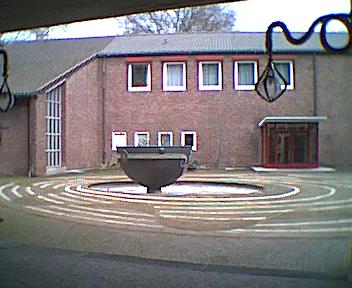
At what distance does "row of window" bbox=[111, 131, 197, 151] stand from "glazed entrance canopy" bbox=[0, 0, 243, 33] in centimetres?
2111

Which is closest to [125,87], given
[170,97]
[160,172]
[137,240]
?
[170,97]

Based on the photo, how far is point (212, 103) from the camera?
29766mm

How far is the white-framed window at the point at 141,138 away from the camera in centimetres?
3008

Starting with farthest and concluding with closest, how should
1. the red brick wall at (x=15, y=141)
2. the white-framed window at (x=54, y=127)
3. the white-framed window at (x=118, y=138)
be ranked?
the white-framed window at (x=118, y=138) → the white-framed window at (x=54, y=127) → the red brick wall at (x=15, y=141)

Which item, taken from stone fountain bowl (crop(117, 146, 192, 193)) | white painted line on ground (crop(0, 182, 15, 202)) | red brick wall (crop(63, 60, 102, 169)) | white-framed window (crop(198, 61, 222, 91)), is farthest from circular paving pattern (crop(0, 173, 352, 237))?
white-framed window (crop(198, 61, 222, 91))

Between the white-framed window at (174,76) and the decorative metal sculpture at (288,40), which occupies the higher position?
the white-framed window at (174,76)

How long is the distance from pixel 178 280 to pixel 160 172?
10.3 meters

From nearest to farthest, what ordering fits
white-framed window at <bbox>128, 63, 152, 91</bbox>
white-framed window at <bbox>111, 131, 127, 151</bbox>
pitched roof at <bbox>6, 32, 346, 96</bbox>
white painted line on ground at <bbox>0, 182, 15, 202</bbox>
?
1. white painted line on ground at <bbox>0, 182, 15, 202</bbox>
2. pitched roof at <bbox>6, 32, 346, 96</bbox>
3. white-framed window at <bbox>111, 131, 127, 151</bbox>
4. white-framed window at <bbox>128, 63, 152, 91</bbox>

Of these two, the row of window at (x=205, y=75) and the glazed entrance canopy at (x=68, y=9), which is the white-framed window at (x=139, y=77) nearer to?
the row of window at (x=205, y=75)

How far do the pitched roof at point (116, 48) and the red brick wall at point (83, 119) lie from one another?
100 cm

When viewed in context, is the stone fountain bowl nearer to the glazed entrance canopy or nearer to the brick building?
the glazed entrance canopy

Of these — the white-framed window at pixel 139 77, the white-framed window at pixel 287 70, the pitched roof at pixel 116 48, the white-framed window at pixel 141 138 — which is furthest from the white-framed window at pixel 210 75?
the white-framed window at pixel 141 138

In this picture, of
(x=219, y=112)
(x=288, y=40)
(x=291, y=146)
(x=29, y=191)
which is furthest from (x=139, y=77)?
(x=288, y=40)

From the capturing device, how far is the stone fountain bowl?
16.2 m
